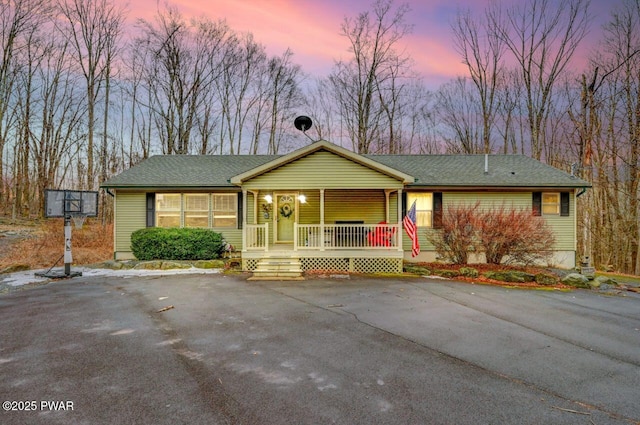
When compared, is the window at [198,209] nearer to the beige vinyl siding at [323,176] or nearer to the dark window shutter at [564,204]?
the beige vinyl siding at [323,176]

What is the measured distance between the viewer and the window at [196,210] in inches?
519

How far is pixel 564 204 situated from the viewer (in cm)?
1279

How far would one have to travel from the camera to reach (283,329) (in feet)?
17.0

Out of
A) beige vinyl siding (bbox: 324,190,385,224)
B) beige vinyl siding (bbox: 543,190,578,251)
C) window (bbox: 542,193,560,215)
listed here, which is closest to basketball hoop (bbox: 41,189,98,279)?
beige vinyl siding (bbox: 324,190,385,224)

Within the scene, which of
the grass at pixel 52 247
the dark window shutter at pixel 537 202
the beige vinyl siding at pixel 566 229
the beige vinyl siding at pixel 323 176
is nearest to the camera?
the beige vinyl siding at pixel 323 176

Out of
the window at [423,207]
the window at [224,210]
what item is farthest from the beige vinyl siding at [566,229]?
the window at [224,210]

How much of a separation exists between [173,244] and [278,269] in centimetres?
437

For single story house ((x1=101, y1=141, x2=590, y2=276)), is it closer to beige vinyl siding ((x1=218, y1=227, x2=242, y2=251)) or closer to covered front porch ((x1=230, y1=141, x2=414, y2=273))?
beige vinyl siding ((x1=218, y1=227, x2=242, y2=251))

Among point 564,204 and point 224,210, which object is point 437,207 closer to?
point 564,204

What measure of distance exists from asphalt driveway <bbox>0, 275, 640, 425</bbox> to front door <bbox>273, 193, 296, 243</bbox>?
6050 mm

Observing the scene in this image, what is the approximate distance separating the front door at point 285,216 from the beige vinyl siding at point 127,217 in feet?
17.2

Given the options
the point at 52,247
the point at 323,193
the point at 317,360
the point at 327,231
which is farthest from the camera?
the point at 52,247

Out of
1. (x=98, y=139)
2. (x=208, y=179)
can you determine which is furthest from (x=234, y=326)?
(x=98, y=139)

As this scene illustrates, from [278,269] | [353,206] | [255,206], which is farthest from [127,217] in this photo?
[353,206]
